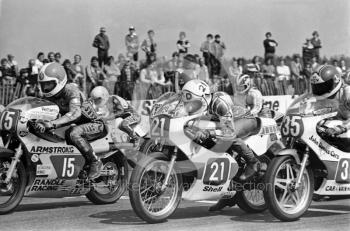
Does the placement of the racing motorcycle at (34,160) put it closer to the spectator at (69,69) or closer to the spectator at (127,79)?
the spectator at (127,79)

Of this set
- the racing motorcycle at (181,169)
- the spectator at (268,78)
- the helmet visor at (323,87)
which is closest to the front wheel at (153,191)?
the racing motorcycle at (181,169)

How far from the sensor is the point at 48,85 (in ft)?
32.8

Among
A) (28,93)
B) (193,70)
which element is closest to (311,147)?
(193,70)

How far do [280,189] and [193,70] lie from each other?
112 inches

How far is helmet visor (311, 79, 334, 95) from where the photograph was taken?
30.6 ft

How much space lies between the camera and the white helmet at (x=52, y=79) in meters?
9.93

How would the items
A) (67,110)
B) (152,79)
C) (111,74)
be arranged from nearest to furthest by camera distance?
1. (67,110)
2. (111,74)
3. (152,79)

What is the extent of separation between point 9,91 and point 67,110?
4015 mm

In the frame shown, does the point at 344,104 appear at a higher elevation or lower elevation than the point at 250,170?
higher

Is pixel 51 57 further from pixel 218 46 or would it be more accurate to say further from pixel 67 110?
pixel 218 46

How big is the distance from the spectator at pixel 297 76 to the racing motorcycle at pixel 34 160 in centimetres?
910

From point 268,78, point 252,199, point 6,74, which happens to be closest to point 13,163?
point 252,199

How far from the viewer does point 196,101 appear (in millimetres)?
9055

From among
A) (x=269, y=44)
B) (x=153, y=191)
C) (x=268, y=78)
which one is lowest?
(x=153, y=191)
